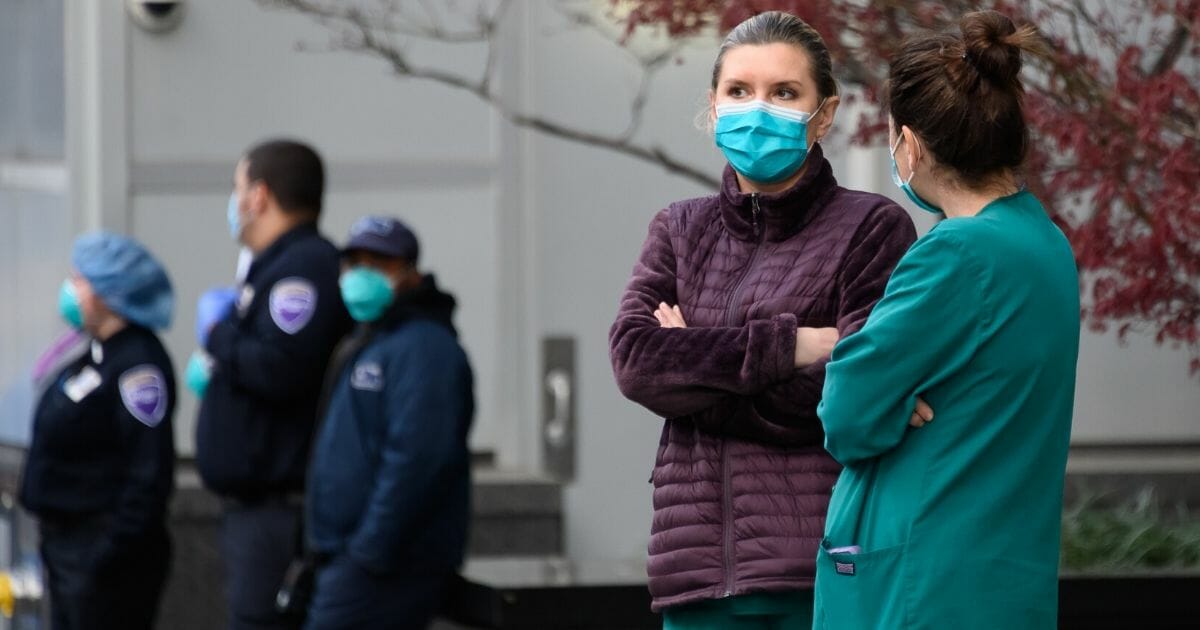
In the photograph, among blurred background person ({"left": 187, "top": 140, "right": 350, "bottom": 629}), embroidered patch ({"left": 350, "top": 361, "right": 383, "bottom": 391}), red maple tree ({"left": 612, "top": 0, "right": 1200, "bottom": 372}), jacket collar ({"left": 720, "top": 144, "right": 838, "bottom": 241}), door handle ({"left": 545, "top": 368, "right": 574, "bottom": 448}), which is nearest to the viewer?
jacket collar ({"left": 720, "top": 144, "right": 838, "bottom": 241})

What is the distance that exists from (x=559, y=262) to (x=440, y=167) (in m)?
0.67

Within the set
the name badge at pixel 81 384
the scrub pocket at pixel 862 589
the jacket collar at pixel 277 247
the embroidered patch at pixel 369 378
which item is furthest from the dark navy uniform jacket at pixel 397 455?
the scrub pocket at pixel 862 589

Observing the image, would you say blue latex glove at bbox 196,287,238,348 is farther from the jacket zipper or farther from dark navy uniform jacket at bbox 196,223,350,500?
the jacket zipper

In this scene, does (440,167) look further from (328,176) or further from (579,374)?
(579,374)

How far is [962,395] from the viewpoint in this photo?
123 inches

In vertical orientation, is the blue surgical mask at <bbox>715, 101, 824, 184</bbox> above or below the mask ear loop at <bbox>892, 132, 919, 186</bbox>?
above

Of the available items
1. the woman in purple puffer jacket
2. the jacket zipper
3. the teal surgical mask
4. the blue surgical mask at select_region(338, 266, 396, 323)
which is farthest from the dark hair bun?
the teal surgical mask

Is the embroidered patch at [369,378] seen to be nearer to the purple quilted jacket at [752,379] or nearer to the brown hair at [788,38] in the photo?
the purple quilted jacket at [752,379]

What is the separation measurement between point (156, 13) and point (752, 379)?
206 inches

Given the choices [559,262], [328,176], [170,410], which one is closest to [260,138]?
[328,176]

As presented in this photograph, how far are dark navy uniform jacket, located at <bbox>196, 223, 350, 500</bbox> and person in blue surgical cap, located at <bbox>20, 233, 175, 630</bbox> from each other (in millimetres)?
234

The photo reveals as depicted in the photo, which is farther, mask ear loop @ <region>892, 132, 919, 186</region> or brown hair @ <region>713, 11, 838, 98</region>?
brown hair @ <region>713, 11, 838, 98</region>

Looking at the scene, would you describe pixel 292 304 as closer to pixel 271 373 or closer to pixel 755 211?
pixel 271 373

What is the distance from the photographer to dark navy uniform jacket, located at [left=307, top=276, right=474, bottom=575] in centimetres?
576
